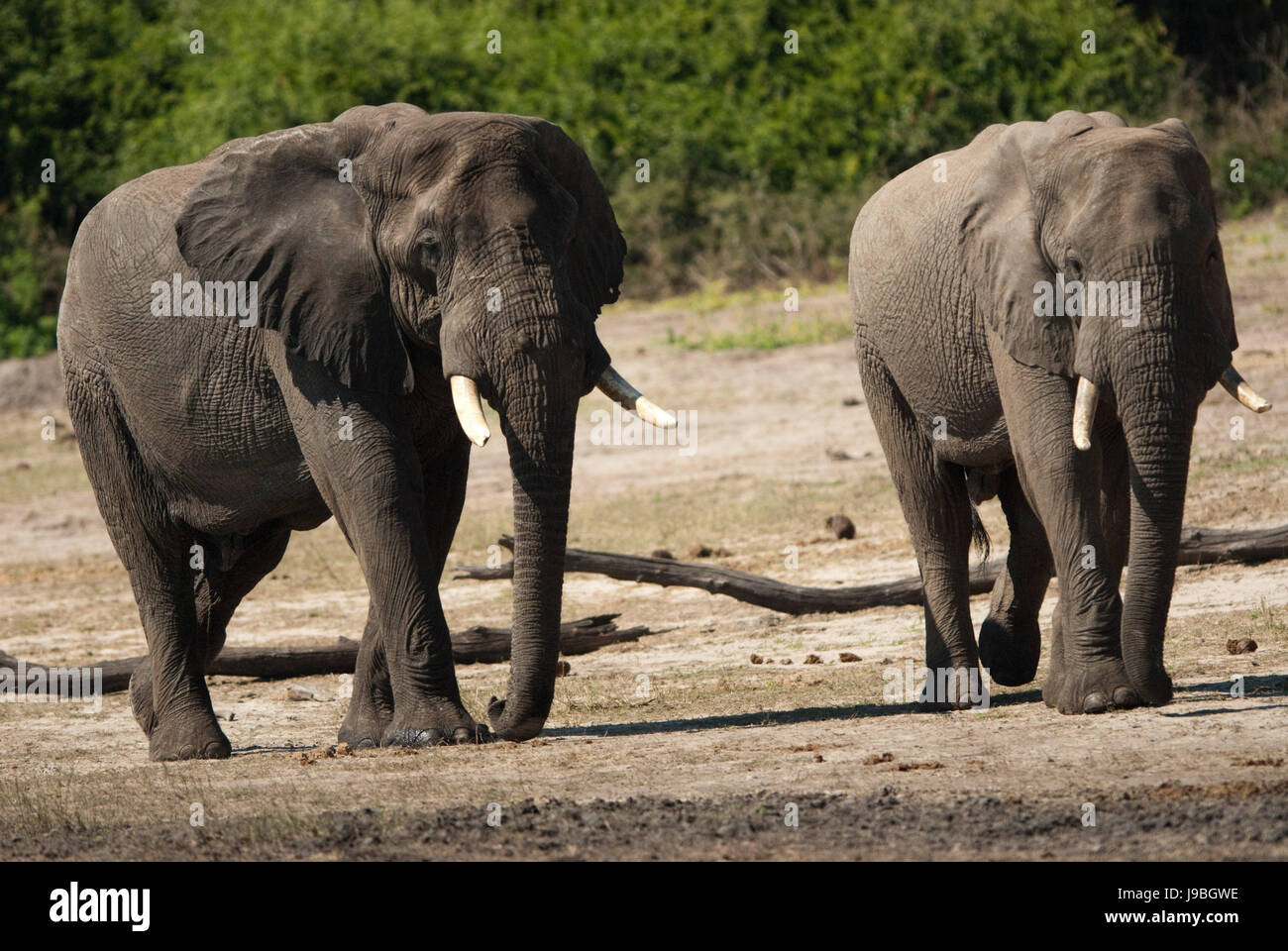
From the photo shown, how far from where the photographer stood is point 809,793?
691cm

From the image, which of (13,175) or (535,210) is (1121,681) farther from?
(13,175)

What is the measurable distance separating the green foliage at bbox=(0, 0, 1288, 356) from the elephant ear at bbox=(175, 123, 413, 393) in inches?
683

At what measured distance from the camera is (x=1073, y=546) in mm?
8328

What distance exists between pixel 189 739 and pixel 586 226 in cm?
301

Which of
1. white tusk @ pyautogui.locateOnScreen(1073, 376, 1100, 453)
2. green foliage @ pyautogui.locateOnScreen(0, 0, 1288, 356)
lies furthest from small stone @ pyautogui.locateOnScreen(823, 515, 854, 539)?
green foliage @ pyautogui.locateOnScreen(0, 0, 1288, 356)

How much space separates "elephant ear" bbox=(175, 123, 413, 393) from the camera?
8266 millimetres

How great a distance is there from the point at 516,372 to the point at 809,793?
6.57 ft

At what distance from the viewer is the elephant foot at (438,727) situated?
27.3 feet

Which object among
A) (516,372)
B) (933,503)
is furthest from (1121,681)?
(516,372)

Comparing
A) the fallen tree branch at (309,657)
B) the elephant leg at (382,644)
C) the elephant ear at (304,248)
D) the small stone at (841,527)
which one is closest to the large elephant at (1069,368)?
the elephant leg at (382,644)

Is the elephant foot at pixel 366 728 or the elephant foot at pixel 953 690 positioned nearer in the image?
the elephant foot at pixel 366 728

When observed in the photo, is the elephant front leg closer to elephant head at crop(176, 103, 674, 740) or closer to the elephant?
the elephant

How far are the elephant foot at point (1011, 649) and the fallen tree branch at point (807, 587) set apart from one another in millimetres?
1941

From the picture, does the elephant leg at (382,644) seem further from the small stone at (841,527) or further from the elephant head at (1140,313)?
the small stone at (841,527)
